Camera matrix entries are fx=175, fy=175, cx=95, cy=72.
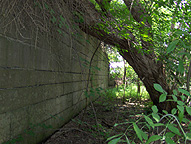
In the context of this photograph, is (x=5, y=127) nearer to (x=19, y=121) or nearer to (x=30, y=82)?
(x=19, y=121)

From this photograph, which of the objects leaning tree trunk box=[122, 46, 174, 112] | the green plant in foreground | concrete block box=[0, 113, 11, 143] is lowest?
concrete block box=[0, 113, 11, 143]

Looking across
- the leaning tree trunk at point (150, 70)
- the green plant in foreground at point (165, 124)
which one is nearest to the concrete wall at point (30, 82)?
the green plant in foreground at point (165, 124)

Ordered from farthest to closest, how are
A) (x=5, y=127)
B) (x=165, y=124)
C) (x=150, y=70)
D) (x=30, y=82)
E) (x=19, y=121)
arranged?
(x=150, y=70), (x=30, y=82), (x=19, y=121), (x=5, y=127), (x=165, y=124)

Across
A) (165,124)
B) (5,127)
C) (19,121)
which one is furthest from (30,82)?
(165,124)

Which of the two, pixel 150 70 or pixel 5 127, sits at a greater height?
pixel 150 70

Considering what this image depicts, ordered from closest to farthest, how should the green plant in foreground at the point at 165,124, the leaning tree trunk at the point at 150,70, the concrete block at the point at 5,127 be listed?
the green plant in foreground at the point at 165,124 < the concrete block at the point at 5,127 < the leaning tree trunk at the point at 150,70

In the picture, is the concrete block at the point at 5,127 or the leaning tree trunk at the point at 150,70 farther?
the leaning tree trunk at the point at 150,70

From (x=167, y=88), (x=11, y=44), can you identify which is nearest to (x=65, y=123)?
(x=11, y=44)

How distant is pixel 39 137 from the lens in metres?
2.31

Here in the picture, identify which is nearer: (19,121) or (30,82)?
(19,121)

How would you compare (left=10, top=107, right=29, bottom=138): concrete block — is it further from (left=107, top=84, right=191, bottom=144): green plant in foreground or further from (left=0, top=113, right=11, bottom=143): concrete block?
(left=107, top=84, right=191, bottom=144): green plant in foreground

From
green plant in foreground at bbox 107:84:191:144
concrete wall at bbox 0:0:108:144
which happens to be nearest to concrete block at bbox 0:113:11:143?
concrete wall at bbox 0:0:108:144

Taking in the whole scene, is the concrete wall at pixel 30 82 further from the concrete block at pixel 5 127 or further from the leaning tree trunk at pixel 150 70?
the leaning tree trunk at pixel 150 70

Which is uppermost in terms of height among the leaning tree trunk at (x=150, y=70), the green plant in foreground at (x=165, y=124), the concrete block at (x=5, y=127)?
the leaning tree trunk at (x=150, y=70)
